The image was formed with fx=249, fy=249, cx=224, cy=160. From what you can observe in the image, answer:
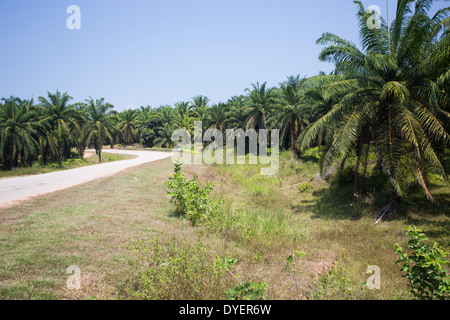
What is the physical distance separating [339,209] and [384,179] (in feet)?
10.0

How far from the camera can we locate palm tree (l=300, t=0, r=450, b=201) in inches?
339

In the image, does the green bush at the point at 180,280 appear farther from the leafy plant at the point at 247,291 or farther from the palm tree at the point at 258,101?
the palm tree at the point at 258,101

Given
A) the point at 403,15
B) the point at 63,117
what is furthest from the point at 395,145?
the point at 63,117

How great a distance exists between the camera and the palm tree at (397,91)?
8.60m

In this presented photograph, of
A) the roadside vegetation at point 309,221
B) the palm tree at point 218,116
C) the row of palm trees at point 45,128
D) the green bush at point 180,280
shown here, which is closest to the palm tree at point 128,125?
the row of palm trees at point 45,128

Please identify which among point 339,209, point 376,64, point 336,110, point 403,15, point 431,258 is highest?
point 403,15

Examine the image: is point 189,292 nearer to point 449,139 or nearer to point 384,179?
point 449,139

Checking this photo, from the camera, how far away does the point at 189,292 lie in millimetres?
3916

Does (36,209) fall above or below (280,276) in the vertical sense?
above

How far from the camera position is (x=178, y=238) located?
607cm

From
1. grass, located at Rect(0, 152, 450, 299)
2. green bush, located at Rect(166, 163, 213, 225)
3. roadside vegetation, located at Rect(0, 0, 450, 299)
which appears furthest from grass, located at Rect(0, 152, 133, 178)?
green bush, located at Rect(166, 163, 213, 225)

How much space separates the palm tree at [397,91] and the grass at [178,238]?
6.61ft

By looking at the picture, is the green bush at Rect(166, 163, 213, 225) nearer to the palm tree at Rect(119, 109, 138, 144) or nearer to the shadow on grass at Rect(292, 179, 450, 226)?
the shadow on grass at Rect(292, 179, 450, 226)

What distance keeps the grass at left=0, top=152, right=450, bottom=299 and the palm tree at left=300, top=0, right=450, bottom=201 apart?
201 cm
